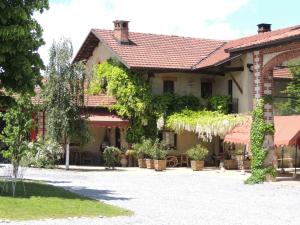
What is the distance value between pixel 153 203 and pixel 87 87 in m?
16.0

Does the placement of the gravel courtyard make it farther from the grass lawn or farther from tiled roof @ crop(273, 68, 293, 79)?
tiled roof @ crop(273, 68, 293, 79)

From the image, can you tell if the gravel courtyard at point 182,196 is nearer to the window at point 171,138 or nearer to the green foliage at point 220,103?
the green foliage at point 220,103

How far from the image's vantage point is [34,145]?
63.3 ft

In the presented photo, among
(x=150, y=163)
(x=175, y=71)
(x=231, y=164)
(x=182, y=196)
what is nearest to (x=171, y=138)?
(x=150, y=163)

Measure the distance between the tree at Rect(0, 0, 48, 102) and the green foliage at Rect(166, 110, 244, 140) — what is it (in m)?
15.2

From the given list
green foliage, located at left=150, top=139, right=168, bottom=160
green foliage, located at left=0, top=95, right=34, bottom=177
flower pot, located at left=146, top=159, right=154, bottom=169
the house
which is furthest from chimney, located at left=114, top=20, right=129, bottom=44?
green foliage, located at left=0, top=95, right=34, bottom=177

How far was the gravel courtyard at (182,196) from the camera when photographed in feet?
47.6

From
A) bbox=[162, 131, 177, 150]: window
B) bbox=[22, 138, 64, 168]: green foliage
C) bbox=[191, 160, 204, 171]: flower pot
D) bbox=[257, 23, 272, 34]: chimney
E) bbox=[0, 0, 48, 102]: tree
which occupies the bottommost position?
bbox=[191, 160, 204, 171]: flower pot

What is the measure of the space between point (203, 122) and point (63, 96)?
26.7 ft

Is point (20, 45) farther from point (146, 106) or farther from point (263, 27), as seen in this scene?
point (263, 27)

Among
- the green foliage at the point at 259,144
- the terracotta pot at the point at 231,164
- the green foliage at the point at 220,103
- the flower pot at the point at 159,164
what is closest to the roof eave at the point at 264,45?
the green foliage at the point at 259,144

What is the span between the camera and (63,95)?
3141 cm

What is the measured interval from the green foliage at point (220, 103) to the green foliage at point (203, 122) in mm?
1050

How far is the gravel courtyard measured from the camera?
14.5 m
